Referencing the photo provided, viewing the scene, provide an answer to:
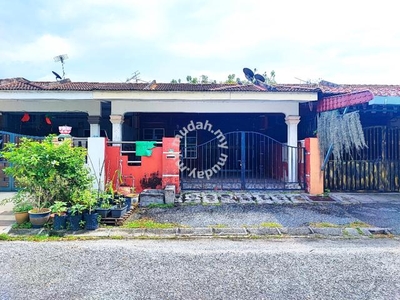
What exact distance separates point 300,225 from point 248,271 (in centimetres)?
255

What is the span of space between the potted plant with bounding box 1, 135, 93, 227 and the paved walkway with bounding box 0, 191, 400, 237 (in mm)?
642

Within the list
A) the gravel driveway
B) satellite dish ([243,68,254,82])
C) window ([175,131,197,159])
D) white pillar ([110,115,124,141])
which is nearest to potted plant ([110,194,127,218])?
the gravel driveway

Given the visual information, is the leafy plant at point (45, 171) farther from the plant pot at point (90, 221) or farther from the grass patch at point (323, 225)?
the grass patch at point (323, 225)

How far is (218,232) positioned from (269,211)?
1.88 metres

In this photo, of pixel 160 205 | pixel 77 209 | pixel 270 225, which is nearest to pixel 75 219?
pixel 77 209

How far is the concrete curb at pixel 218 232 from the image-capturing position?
5.16 meters

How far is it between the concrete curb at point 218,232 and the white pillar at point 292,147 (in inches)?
159

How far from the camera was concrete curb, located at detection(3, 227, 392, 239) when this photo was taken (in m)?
5.16

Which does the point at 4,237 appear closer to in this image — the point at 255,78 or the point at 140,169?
the point at 140,169

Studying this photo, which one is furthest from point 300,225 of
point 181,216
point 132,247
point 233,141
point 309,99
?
point 233,141

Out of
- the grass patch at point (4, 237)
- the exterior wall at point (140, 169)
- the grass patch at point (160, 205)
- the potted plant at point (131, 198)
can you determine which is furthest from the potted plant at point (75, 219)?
the exterior wall at point (140, 169)

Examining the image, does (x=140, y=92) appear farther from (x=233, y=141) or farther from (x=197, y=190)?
(x=233, y=141)

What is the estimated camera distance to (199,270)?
3564 mm

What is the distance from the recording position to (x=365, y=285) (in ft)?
A: 10.4
